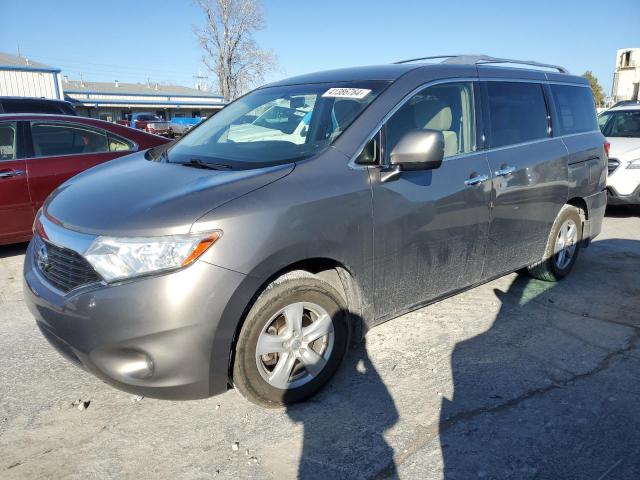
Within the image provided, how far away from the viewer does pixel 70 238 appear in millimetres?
2393

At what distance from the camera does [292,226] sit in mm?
2467

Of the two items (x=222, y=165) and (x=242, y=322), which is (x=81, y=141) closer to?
(x=222, y=165)

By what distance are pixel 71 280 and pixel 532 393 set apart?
2.54 metres

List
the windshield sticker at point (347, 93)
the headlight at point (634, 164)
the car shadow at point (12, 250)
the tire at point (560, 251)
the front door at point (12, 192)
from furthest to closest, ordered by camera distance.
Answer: the headlight at point (634, 164)
the car shadow at point (12, 250)
the front door at point (12, 192)
the tire at point (560, 251)
the windshield sticker at point (347, 93)

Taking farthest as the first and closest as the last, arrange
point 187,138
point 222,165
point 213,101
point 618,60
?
1. point 213,101
2. point 618,60
3. point 187,138
4. point 222,165

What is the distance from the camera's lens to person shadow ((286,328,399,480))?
2.30 metres

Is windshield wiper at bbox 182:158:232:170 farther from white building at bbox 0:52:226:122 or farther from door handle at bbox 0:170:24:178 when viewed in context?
white building at bbox 0:52:226:122


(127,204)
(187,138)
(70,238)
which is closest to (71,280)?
(70,238)

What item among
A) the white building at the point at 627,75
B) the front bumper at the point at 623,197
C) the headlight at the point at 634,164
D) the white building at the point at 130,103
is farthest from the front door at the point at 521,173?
the white building at the point at 130,103

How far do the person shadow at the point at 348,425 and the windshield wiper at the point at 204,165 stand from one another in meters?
1.38

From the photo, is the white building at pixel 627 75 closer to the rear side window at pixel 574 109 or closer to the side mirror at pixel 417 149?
the rear side window at pixel 574 109

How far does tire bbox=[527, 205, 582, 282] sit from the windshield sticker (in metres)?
2.28

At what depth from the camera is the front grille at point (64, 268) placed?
2.29 metres

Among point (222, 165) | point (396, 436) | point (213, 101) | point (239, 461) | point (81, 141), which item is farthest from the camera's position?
point (213, 101)
